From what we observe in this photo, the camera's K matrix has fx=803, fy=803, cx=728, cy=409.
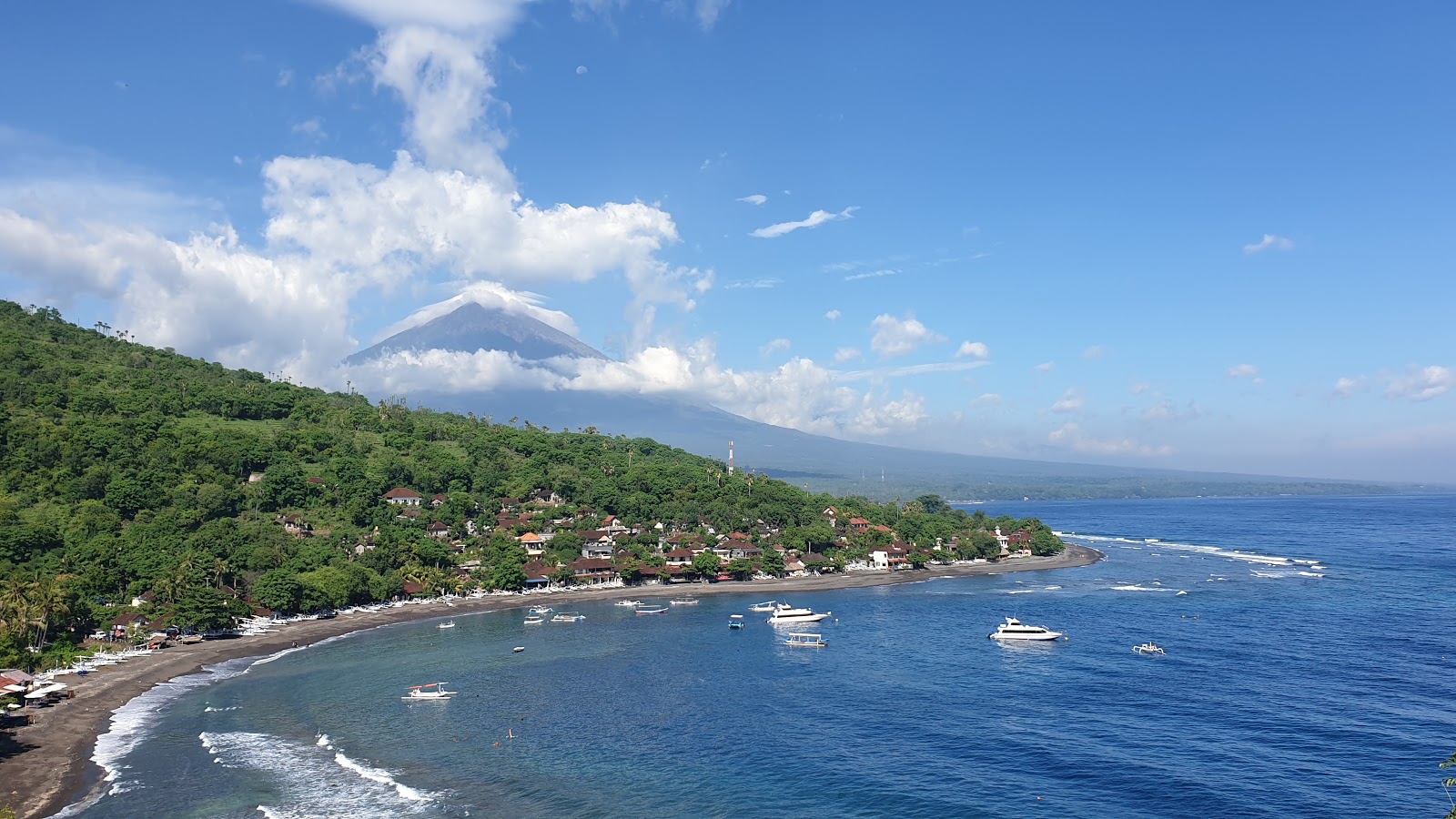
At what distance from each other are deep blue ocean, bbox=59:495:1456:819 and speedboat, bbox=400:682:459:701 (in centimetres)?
117

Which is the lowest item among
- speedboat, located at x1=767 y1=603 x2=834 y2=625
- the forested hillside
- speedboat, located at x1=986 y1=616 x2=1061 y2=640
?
speedboat, located at x1=767 y1=603 x2=834 y2=625

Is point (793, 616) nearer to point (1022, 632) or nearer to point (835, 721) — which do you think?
point (1022, 632)

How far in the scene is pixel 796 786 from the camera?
32.5 m

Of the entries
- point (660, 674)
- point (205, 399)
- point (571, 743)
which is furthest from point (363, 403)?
point (571, 743)

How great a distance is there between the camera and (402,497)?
97.6 metres

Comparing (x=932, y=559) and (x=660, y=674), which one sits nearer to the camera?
(x=660, y=674)

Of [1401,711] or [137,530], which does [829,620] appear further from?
[137,530]

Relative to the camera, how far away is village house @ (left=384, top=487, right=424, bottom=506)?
96.1 m

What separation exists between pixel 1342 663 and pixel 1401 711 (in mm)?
11086

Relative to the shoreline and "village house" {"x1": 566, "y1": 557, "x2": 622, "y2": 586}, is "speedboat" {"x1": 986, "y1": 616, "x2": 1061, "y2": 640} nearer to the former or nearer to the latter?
the shoreline

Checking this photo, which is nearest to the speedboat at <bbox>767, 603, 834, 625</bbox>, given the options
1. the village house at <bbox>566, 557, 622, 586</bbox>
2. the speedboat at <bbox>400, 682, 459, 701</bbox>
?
the village house at <bbox>566, 557, 622, 586</bbox>

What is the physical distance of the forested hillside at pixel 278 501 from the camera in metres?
65.0

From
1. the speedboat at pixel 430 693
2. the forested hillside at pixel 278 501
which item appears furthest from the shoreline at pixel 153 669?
the speedboat at pixel 430 693

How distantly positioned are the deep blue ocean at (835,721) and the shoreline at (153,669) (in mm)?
1371
